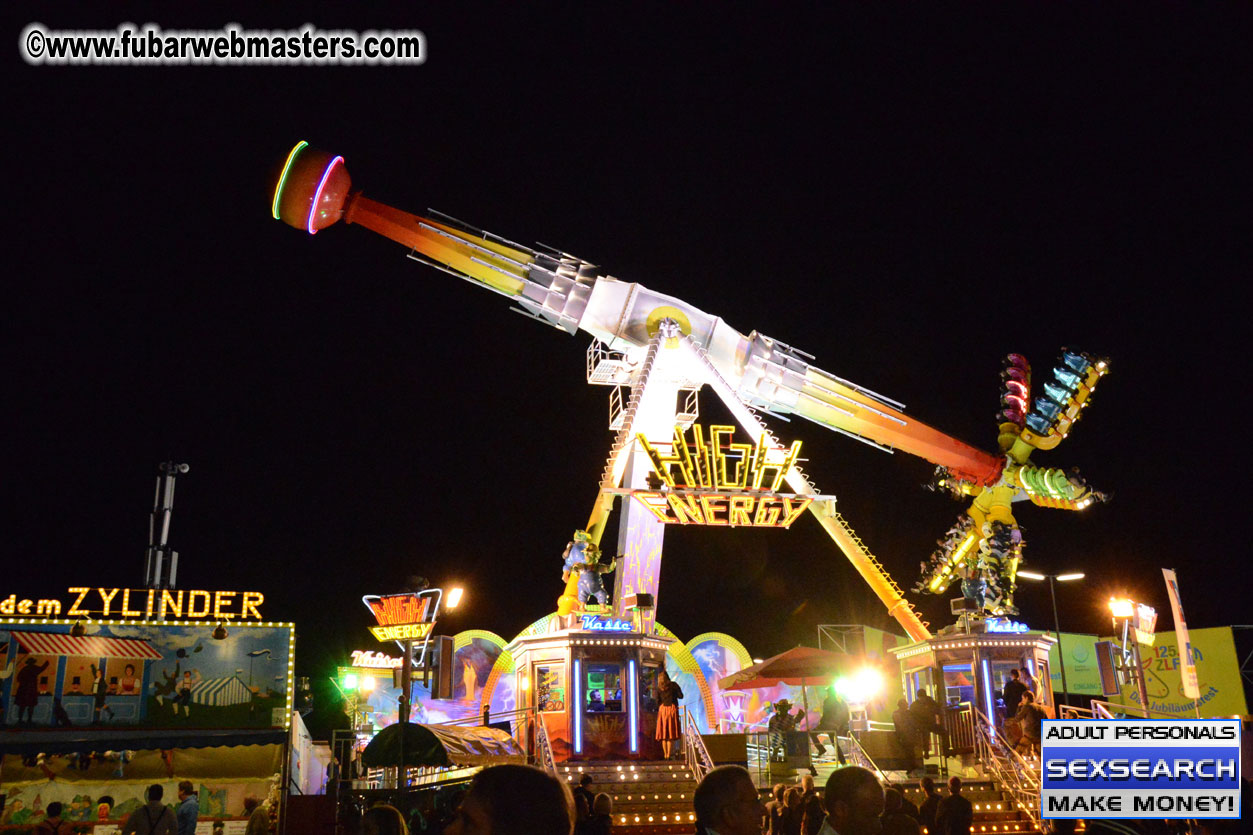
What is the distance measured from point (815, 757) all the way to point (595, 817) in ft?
50.2

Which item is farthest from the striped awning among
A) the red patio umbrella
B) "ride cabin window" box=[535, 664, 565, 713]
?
the red patio umbrella

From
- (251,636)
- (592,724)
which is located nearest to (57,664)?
(251,636)

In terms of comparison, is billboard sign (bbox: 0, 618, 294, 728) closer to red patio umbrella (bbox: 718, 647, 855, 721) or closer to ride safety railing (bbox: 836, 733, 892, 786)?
red patio umbrella (bbox: 718, 647, 855, 721)

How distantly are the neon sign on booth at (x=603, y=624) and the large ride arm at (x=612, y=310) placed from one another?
8.23 meters

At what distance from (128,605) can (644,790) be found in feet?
41.0

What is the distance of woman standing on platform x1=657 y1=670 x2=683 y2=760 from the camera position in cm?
2258

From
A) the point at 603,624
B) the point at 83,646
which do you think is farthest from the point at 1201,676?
the point at 83,646

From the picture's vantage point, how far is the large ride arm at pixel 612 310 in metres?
26.9

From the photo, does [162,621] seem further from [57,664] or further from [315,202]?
[315,202]

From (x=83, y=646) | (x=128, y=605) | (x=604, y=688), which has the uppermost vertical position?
(x=128, y=605)

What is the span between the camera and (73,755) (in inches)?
853

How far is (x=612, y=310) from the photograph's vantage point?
28.2 meters

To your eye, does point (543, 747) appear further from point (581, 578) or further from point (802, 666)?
point (802, 666)

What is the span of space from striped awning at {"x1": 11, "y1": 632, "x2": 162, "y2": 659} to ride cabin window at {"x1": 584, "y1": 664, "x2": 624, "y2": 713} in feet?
30.2
